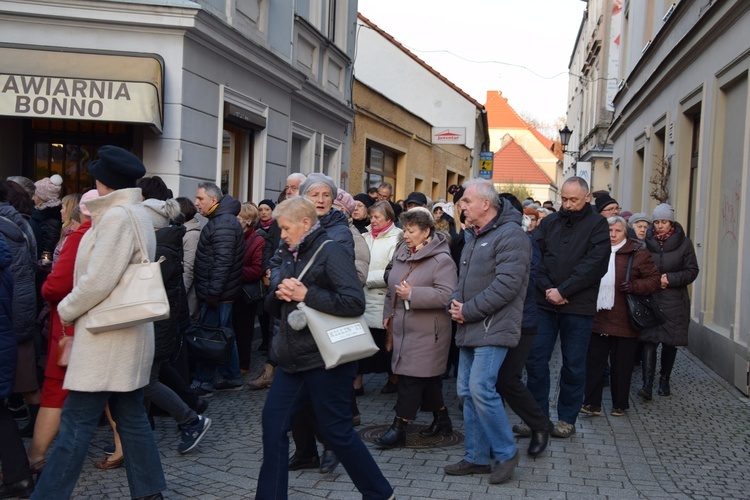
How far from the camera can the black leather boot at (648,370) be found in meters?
7.59

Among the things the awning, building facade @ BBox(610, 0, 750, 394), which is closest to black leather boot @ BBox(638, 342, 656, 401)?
building facade @ BBox(610, 0, 750, 394)

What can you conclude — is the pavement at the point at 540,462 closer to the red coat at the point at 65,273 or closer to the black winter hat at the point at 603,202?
the red coat at the point at 65,273

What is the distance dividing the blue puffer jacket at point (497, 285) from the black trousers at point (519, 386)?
11.3 inches

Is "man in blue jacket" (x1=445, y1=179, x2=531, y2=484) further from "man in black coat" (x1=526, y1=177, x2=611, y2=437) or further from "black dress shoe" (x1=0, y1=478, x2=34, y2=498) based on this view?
"black dress shoe" (x1=0, y1=478, x2=34, y2=498)

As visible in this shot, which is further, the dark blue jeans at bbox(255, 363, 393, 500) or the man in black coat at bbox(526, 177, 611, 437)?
the man in black coat at bbox(526, 177, 611, 437)

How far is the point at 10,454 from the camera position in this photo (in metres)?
4.56

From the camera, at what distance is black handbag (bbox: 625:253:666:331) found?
693 centimetres

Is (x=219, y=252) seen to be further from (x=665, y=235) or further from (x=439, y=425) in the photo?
(x=665, y=235)

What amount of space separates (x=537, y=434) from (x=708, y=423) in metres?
2.06

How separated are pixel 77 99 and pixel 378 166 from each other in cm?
1261

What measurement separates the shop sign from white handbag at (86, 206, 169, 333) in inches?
205

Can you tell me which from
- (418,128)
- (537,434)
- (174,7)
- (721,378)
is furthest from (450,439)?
(418,128)

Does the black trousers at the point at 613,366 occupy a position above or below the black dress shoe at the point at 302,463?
above

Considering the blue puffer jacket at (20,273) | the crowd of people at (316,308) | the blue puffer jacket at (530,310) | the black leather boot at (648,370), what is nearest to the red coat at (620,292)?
the crowd of people at (316,308)
